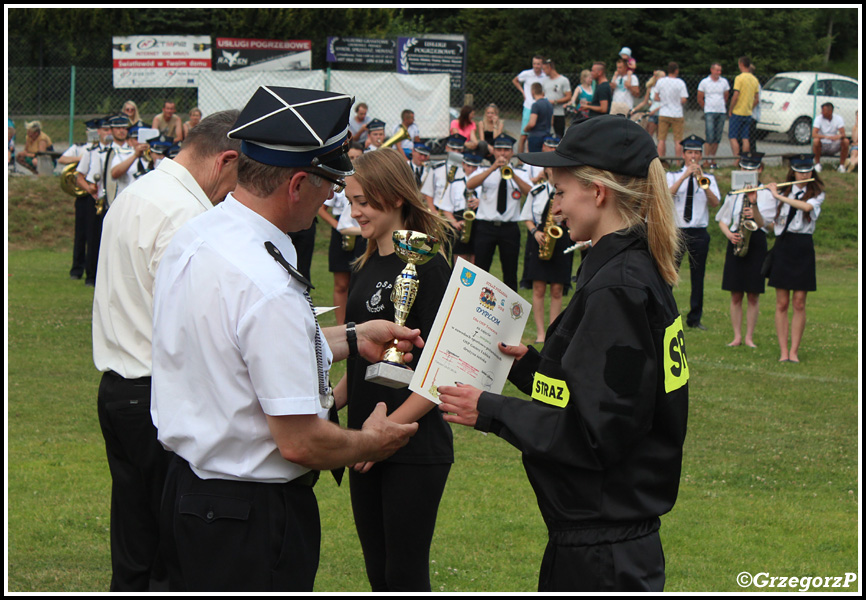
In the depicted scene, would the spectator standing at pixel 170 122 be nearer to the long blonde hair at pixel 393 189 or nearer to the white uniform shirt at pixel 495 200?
the white uniform shirt at pixel 495 200

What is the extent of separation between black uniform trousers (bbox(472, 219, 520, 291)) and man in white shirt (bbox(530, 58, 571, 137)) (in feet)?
29.6

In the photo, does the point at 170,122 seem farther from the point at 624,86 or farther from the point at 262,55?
the point at 624,86

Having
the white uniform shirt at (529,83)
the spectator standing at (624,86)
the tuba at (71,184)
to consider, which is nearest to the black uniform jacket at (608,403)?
the tuba at (71,184)

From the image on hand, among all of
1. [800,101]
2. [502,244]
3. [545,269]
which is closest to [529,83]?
[800,101]

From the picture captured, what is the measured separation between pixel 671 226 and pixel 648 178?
169 mm

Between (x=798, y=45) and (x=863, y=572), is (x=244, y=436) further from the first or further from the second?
(x=798, y=45)

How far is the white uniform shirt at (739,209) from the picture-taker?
41.0ft

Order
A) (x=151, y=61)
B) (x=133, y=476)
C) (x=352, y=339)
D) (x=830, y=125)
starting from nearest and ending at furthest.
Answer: (x=352, y=339)
(x=133, y=476)
(x=830, y=125)
(x=151, y=61)

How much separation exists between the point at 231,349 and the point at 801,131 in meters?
25.0

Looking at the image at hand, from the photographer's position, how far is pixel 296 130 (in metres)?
2.85

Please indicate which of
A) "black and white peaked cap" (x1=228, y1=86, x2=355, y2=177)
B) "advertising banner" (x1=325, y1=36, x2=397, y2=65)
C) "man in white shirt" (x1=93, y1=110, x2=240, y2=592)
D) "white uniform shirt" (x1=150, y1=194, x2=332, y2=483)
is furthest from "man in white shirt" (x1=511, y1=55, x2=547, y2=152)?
"white uniform shirt" (x1=150, y1=194, x2=332, y2=483)

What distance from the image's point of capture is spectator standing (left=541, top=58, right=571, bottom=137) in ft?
74.3

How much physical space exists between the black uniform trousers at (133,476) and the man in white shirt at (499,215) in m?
9.74

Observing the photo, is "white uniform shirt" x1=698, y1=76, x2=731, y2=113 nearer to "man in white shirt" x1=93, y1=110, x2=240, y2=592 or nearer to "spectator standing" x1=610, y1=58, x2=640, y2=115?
"spectator standing" x1=610, y1=58, x2=640, y2=115
